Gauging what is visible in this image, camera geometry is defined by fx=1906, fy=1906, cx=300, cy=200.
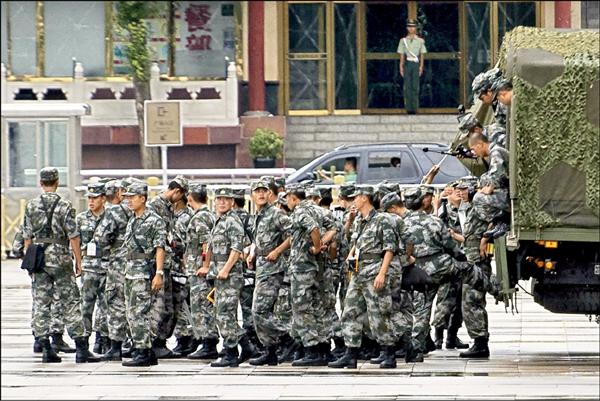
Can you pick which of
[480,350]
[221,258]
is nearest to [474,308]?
[480,350]

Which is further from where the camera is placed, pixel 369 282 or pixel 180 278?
pixel 180 278

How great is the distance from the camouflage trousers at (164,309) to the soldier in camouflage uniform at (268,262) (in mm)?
1125

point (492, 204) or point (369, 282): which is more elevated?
point (492, 204)

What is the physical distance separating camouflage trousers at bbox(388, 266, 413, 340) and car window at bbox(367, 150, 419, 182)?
40.6 ft

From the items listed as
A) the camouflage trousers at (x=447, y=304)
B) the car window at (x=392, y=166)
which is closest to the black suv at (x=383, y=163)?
the car window at (x=392, y=166)

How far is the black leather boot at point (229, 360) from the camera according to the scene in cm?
1975

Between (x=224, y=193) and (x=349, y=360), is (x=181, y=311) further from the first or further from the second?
(x=349, y=360)

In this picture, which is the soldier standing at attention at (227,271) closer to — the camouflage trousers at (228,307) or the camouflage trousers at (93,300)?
the camouflage trousers at (228,307)

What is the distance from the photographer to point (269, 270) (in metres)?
19.8

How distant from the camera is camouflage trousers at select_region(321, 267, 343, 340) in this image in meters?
19.9

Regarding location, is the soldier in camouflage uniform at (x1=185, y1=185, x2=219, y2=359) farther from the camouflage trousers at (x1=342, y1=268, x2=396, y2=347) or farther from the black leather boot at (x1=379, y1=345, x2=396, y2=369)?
the black leather boot at (x1=379, y1=345, x2=396, y2=369)

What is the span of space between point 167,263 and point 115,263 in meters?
0.68

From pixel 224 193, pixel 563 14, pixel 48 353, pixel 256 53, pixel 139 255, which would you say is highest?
pixel 563 14

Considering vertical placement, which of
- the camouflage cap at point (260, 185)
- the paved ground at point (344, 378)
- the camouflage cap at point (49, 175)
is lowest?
the paved ground at point (344, 378)
